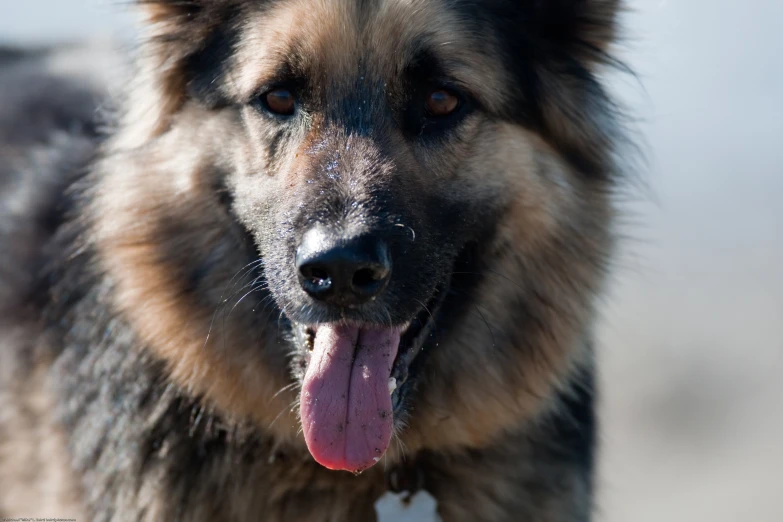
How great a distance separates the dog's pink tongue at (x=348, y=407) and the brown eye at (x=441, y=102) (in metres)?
0.68

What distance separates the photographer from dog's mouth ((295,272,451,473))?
2.42 metres

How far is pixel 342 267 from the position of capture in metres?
2.20

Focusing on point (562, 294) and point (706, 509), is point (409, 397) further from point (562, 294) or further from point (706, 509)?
point (706, 509)

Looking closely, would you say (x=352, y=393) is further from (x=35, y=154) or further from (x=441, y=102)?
(x=35, y=154)

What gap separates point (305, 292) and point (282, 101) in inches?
26.2

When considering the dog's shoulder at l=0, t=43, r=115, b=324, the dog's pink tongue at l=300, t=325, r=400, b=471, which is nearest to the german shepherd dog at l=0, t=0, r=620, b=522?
the dog's pink tongue at l=300, t=325, r=400, b=471

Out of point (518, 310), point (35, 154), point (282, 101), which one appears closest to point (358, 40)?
point (282, 101)

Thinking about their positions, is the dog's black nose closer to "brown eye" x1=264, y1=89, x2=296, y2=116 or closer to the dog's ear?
"brown eye" x1=264, y1=89, x2=296, y2=116

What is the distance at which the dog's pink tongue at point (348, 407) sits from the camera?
2424 millimetres

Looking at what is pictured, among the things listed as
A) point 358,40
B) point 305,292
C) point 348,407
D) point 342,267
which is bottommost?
point 348,407

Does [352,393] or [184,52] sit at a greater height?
Answer: [184,52]

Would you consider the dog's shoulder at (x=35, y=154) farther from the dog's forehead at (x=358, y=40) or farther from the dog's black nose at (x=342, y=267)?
the dog's black nose at (x=342, y=267)

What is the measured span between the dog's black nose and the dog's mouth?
0.15m

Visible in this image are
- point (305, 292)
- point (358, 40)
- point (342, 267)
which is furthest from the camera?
point (358, 40)
